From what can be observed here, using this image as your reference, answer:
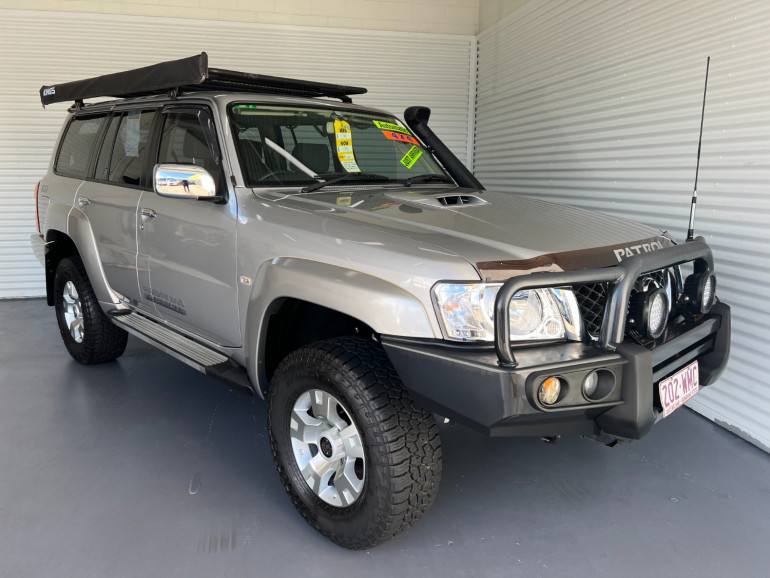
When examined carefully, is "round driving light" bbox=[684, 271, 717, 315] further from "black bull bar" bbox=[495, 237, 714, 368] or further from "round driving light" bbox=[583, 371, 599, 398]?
"round driving light" bbox=[583, 371, 599, 398]

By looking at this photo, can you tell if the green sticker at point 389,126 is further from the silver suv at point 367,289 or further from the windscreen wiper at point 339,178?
the windscreen wiper at point 339,178

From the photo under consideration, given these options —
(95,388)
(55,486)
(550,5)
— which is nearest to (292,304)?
(55,486)

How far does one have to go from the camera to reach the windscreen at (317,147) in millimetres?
2752

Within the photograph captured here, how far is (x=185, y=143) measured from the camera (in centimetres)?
302

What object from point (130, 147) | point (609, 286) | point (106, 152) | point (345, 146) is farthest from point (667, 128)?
point (106, 152)

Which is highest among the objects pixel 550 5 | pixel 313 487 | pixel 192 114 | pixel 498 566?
pixel 550 5

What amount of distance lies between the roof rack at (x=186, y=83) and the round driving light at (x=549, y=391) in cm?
198

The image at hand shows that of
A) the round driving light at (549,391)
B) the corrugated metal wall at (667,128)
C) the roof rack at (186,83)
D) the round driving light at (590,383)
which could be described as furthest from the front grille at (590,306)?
the roof rack at (186,83)

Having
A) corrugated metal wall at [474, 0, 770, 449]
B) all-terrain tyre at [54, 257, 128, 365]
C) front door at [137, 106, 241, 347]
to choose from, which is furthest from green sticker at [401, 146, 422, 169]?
all-terrain tyre at [54, 257, 128, 365]

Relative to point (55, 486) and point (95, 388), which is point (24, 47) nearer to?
point (95, 388)

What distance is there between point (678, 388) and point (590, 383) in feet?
1.80

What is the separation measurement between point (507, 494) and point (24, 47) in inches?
253

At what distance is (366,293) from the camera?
6.45ft

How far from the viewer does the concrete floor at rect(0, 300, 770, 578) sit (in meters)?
2.18
